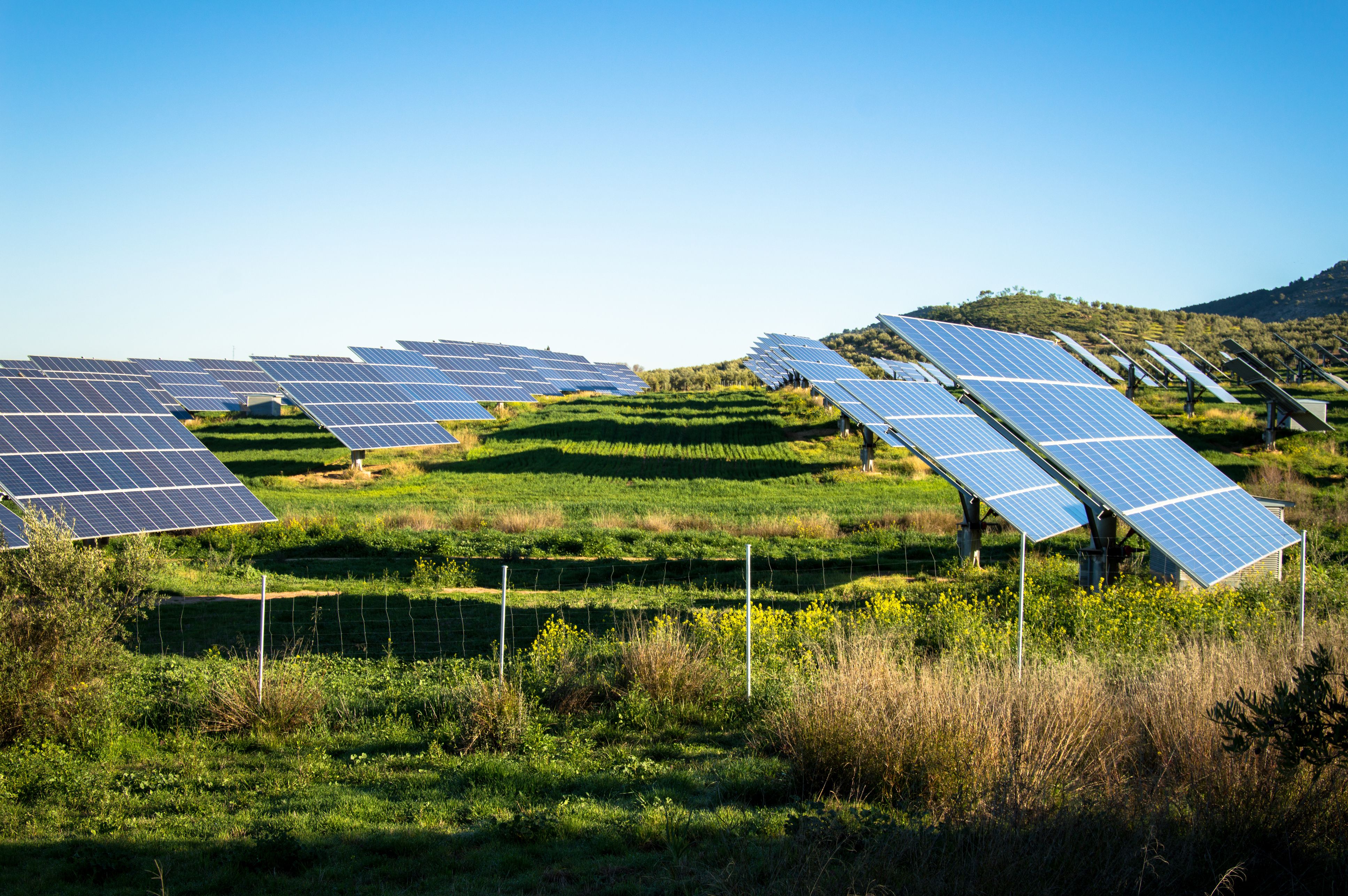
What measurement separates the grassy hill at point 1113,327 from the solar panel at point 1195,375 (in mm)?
27465

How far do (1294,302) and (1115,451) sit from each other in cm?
14340

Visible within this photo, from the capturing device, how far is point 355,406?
42.3 metres

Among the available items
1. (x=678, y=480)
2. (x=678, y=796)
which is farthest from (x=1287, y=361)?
(x=678, y=796)

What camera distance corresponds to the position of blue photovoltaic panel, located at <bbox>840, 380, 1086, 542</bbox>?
57.9 ft

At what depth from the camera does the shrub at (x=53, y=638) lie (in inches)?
357

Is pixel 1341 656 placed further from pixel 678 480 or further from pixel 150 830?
pixel 678 480

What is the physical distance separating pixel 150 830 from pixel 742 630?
7.10 m

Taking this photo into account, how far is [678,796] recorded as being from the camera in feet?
26.0

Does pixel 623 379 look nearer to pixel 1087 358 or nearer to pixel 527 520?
pixel 1087 358

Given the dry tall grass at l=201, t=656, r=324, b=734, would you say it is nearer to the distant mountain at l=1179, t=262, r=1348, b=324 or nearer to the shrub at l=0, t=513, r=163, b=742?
the shrub at l=0, t=513, r=163, b=742

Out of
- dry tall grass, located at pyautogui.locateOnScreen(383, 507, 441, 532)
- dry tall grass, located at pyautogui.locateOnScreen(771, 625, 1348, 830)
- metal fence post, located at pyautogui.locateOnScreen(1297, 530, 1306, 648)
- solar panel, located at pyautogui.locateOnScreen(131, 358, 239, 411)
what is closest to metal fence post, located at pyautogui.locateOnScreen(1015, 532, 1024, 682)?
dry tall grass, located at pyautogui.locateOnScreen(771, 625, 1348, 830)

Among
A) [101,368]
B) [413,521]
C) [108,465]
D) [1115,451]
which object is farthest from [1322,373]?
[101,368]

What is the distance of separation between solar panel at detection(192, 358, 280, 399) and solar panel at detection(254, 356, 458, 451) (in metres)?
21.3

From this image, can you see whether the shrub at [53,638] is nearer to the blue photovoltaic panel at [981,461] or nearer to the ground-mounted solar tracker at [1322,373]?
the blue photovoltaic panel at [981,461]
